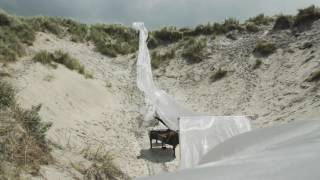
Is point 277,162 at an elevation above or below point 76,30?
below

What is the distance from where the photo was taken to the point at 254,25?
21781 millimetres

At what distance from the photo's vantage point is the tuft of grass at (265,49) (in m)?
18.8

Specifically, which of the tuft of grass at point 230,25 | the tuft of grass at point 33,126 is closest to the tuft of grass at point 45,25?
the tuft of grass at point 230,25

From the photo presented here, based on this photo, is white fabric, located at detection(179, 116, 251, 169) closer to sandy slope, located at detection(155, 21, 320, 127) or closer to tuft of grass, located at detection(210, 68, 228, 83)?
sandy slope, located at detection(155, 21, 320, 127)

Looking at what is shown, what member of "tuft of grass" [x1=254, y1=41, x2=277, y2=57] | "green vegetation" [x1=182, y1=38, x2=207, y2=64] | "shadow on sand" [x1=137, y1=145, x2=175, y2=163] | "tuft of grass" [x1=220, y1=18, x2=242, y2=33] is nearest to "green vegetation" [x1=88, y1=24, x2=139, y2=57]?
"green vegetation" [x1=182, y1=38, x2=207, y2=64]

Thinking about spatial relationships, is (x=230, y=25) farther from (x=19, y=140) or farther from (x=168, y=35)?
(x=19, y=140)

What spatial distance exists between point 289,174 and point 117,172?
22.1 feet

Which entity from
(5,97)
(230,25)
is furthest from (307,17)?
(5,97)

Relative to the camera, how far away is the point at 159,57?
69.1ft

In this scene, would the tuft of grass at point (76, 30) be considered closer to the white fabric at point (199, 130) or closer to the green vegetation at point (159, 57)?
the green vegetation at point (159, 57)

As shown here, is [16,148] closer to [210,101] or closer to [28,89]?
[28,89]

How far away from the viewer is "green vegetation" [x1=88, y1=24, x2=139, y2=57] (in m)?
22.5

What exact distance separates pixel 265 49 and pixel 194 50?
3093 millimetres

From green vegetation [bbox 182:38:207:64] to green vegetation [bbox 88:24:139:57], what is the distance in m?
2.50
